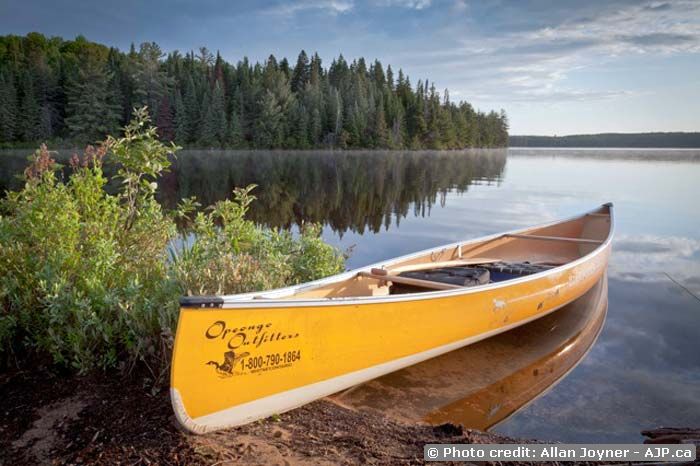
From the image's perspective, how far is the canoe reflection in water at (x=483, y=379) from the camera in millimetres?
5090

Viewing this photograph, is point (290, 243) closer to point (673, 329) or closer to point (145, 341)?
point (145, 341)

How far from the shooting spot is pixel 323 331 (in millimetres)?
4227

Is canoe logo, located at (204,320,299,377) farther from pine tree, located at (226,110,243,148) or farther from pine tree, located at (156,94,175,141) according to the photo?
pine tree, located at (156,94,175,141)

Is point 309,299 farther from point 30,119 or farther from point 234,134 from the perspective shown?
point 234,134

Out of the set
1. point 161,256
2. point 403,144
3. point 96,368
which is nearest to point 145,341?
point 96,368

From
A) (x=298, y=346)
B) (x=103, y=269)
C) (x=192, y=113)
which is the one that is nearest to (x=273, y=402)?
(x=298, y=346)

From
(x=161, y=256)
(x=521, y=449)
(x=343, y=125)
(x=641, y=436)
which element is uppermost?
(x=343, y=125)

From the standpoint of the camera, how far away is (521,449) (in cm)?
380

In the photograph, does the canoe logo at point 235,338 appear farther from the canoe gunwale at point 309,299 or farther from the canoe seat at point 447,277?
the canoe seat at point 447,277

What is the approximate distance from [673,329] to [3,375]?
873 centimetres

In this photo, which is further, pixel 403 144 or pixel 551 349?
pixel 403 144

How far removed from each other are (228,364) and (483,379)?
3.36 m

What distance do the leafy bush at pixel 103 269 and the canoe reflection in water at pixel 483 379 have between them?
5.58 ft

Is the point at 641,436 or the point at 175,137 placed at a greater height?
the point at 175,137
